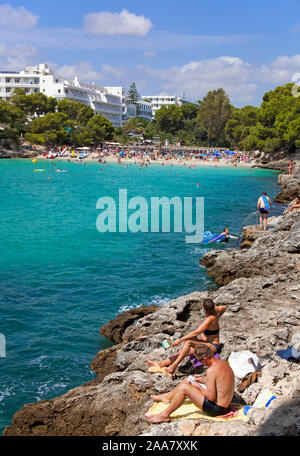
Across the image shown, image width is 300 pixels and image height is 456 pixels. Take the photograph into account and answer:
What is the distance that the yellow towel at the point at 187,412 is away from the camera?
5.61 m

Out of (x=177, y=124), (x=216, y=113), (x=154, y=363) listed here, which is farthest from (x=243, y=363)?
(x=177, y=124)

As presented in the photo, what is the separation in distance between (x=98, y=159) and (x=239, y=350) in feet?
277

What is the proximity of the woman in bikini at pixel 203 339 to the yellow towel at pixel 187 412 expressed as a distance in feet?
3.13

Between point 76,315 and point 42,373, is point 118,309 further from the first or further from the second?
point 42,373

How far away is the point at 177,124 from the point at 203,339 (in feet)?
381

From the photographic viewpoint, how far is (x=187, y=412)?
5.82 meters

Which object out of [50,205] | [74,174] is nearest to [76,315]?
[50,205]

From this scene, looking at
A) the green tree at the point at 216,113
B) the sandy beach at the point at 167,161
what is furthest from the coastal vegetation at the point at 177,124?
the sandy beach at the point at 167,161

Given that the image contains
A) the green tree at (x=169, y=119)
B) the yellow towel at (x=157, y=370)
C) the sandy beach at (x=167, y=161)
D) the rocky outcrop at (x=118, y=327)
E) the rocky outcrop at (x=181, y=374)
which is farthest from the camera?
the green tree at (x=169, y=119)

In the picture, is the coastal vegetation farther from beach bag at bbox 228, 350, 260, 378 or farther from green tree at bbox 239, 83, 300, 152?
beach bag at bbox 228, 350, 260, 378

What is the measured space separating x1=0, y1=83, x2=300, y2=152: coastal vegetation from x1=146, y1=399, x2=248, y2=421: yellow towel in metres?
59.3

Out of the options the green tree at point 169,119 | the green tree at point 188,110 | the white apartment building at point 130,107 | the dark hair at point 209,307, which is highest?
the white apartment building at point 130,107

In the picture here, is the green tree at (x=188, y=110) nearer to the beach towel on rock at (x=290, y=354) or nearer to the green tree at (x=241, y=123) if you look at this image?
the green tree at (x=241, y=123)

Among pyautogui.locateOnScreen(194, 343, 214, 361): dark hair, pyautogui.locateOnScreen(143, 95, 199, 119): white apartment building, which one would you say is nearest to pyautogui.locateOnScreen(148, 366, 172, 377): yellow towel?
pyautogui.locateOnScreen(194, 343, 214, 361): dark hair
